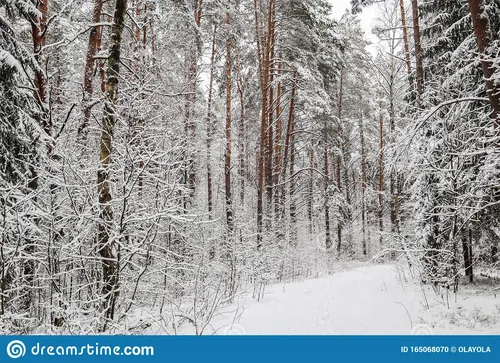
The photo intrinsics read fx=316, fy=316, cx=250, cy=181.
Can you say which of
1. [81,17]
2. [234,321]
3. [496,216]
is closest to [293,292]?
[234,321]

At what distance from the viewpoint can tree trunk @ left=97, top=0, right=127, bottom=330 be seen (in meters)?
4.11

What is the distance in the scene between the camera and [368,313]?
5.53 meters

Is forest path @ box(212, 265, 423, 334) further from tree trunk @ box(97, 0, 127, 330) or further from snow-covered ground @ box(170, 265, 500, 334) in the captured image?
tree trunk @ box(97, 0, 127, 330)

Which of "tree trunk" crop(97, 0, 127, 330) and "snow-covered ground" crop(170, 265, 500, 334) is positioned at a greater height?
"tree trunk" crop(97, 0, 127, 330)

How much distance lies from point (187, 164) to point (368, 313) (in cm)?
488

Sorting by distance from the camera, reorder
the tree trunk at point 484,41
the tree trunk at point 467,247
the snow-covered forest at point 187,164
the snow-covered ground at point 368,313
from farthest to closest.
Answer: the tree trunk at point 467,247
the tree trunk at point 484,41
the snow-covered ground at point 368,313
the snow-covered forest at point 187,164

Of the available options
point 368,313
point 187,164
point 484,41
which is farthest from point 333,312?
point 484,41

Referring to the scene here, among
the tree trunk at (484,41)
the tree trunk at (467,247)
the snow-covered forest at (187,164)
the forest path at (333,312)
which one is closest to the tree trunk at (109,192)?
the snow-covered forest at (187,164)

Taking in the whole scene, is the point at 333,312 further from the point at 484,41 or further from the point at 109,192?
the point at 484,41

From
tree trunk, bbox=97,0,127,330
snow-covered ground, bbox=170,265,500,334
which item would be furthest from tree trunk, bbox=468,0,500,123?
tree trunk, bbox=97,0,127,330

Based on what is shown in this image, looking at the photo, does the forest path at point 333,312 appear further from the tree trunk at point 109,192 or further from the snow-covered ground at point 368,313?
the tree trunk at point 109,192

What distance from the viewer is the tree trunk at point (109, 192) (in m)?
4.11

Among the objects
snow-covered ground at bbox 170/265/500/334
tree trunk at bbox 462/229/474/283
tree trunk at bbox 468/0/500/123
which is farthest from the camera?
tree trunk at bbox 462/229/474/283

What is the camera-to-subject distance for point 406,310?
5469 millimetres
